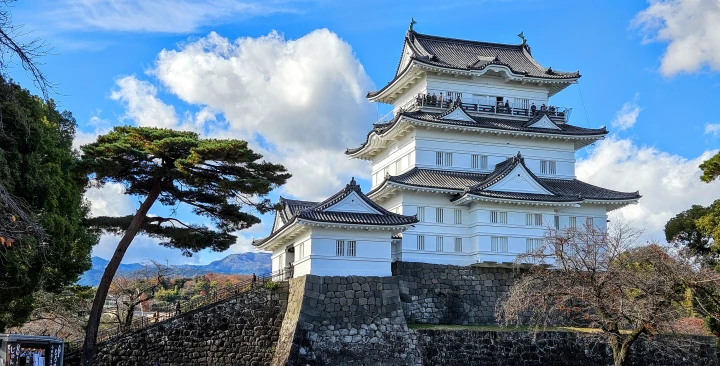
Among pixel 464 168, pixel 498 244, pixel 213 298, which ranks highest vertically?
pixel 464 168

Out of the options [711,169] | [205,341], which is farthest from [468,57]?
[205,341]

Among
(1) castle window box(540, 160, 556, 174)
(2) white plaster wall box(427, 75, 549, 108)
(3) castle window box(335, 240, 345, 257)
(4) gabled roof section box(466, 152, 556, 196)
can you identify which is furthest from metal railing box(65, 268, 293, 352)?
(1) castle window box(540, 160, 556, 174)

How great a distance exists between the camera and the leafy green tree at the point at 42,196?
18438 millimetres

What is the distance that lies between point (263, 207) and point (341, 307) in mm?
4453

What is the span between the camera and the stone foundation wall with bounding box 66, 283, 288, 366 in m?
26.2

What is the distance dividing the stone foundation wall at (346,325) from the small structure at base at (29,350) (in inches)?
287

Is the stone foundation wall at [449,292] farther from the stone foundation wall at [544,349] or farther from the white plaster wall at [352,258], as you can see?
the stone foundation wall at [544,349]

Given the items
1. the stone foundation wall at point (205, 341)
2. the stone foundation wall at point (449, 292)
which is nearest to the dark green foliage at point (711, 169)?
the stone foundation wall at point (449, 292)

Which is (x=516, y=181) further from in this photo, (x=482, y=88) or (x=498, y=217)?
(x=482, y=88)

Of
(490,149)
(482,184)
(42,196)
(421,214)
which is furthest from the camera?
(490,149)

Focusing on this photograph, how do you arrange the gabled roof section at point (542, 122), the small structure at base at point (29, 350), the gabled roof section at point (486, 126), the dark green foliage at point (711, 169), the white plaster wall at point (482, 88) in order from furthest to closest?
the white plaster wall at point (482, 88) < the gabled roof section at point (542, 122) < the dark green foliage at point (711, 169) < the gabled roof section at point (486, 126) < the small structure at base at point (29, 350)

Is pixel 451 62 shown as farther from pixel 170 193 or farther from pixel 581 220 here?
pixel 170 193

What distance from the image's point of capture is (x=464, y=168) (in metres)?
31.8

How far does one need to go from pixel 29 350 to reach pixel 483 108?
2160 centimetres
